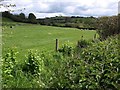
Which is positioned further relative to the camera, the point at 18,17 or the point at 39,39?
the point at 39,39

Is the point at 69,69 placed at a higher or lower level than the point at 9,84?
higher

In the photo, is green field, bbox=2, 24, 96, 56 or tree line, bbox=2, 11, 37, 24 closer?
tree line, bbox=2, 11, 37, 24

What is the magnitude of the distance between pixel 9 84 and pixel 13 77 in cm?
77

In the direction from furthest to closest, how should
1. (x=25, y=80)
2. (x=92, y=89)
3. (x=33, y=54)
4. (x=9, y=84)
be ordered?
(x=33, y=54)
(x=25, y=80)
(x=9, y=84)
(x=92, y=89)

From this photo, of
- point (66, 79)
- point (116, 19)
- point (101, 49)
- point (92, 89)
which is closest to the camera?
point (92, 89)

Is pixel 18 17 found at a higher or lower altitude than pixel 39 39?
higher

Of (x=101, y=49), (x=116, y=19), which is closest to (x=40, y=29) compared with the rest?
(x=116, y=19)

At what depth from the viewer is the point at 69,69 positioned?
664 centimetres

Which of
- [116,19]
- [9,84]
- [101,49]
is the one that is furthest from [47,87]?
[116,19]

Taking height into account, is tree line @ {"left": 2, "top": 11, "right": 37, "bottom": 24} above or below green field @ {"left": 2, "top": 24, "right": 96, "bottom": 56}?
above

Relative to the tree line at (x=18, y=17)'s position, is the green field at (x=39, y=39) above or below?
below

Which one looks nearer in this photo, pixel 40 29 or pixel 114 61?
pixel 114 61

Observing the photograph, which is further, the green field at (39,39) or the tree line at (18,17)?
the green field at (39,39)

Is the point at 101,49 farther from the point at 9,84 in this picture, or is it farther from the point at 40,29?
the point at 40,29
